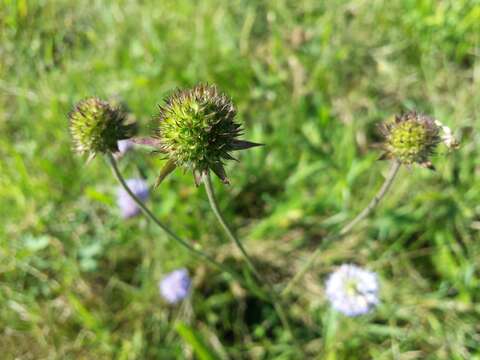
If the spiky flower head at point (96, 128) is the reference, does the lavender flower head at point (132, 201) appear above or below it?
above

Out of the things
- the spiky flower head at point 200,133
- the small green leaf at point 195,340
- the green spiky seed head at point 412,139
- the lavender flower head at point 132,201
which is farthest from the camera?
the lavender flower head at point 132,201

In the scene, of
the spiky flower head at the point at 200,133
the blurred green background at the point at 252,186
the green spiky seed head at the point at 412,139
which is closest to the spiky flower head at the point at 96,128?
the spiky flower head at the point at 200,133

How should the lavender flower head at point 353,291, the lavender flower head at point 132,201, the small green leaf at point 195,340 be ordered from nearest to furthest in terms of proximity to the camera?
1. the small green leaf at point 195,340
2. the lavender flower head at point 353,291
3. the lavender flower head at point 132,201

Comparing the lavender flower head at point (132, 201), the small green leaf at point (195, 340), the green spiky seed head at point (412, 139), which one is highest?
the lavender flower head at point (132, 201)

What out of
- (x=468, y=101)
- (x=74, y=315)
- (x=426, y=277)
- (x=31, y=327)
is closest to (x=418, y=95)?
(x=468, y=101)

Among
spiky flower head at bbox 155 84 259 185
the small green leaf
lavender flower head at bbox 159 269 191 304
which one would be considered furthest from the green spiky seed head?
lavender flower head at bbox 159 269 191 304

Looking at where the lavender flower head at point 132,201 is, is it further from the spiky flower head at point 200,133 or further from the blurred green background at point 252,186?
the spiky flower head at point 200,133

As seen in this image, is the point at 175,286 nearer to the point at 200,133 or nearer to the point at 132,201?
the point at 132,201
